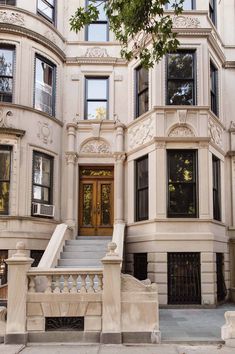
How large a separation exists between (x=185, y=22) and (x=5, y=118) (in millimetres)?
6903

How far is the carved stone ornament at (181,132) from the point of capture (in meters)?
14.0

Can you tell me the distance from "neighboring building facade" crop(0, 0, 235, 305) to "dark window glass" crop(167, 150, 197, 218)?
33mm

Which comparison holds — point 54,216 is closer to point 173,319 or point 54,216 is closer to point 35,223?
point 35,223

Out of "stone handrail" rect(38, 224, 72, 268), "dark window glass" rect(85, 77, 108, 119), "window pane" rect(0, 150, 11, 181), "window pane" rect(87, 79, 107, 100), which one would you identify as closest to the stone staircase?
"stone handrail" rect(38, 224, 72, 268)

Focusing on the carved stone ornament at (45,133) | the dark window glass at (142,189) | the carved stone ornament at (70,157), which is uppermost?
the carved stone ornament at (45,133)

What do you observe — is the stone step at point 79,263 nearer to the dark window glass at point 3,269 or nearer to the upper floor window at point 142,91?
the dark window glass at point 3,269

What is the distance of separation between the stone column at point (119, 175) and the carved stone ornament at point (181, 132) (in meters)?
2.20

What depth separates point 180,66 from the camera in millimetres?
14641

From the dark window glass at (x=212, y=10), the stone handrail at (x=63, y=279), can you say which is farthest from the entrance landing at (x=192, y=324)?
the dark window glass at (x=212, y=10)

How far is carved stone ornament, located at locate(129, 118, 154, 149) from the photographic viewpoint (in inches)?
564

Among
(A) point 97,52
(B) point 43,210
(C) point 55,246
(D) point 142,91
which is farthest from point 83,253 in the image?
(A) point 97,52

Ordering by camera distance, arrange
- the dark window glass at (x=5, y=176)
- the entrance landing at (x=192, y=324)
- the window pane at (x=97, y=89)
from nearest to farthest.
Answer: the entrance landing at (x=192, y=324) → the dark window glass at (x=5, y=176) → the window pane at (x=97, y=89)

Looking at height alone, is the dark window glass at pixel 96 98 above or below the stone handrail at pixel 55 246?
above

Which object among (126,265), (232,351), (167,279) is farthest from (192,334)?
(126,265)
